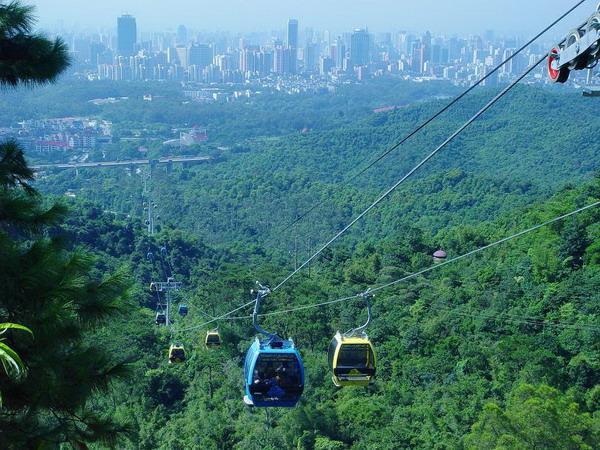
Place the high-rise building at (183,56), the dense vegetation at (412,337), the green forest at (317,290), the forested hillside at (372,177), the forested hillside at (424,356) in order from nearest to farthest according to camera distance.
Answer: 1. the green forest at (317,290)
2. the forested hillside at (424,356)
3. the dense vegetation at (412,337)
4. the forested hillside at (372,177)
5. the high-rise building at (183,56)

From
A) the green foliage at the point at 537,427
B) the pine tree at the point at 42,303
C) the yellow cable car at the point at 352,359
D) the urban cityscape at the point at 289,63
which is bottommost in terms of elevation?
the urban cityscape at the point at 289,63

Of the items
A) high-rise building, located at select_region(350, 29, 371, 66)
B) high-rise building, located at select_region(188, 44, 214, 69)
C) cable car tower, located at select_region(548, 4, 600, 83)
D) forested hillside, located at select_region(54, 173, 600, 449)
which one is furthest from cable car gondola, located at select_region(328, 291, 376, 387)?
high-rise building, located at select_region(350, 29, 371, 66)

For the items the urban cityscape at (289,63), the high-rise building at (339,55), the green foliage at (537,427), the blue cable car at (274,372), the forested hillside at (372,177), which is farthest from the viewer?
the high-rise building at (339,55)

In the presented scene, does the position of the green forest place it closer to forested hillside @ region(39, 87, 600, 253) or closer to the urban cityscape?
forested hillside @ region(39, 87, 600, 253)

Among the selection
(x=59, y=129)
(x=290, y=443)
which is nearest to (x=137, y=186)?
(x=59, y=129)

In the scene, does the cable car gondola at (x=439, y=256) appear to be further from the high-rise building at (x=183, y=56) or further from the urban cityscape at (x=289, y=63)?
the high-rise building at (x=183, y=56)

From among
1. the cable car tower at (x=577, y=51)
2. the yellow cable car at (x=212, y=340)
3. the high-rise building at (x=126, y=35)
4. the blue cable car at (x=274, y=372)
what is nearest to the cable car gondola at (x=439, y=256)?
the yellow cable car at (x=212, y=340)

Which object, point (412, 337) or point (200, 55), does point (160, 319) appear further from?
point (200, 55)

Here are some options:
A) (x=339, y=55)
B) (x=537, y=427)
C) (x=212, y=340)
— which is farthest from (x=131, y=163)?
(x=339, y=55)
